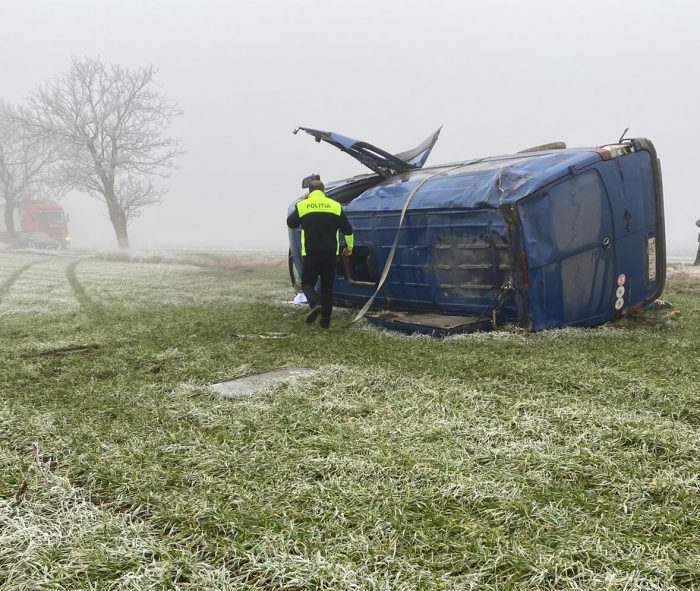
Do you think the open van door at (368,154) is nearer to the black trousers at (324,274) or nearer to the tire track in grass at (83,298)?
the black trousers at (324,274)

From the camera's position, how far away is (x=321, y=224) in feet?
23.4

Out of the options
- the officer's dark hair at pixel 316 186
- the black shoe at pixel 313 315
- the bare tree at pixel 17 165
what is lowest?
the black shoe at pixel 313 315

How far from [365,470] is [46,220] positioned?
135 ft

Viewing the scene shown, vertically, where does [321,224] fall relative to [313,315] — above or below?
above

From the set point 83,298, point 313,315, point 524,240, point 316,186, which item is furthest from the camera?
point 83,298

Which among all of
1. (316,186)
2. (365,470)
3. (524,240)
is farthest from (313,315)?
(365,470)

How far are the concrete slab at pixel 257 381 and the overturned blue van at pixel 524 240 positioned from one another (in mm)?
2059

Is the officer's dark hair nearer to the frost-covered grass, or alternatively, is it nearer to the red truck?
the frost-covered grass

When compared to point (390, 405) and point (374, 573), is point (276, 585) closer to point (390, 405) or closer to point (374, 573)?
point (374, 573)

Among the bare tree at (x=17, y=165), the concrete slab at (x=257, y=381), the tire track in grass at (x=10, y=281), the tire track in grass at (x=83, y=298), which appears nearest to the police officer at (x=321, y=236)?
the concrete slab at (x=257, y=381)

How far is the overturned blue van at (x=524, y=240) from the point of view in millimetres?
5816

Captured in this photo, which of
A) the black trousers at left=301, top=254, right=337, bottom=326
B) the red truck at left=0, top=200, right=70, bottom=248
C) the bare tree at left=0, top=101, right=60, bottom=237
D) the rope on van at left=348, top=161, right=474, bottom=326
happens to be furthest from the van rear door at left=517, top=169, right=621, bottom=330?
the bare tree at left=0, top=101, right=60, bottom=237

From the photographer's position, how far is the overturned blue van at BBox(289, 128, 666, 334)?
19.1 ft

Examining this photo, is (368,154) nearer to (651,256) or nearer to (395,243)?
(395,243)
